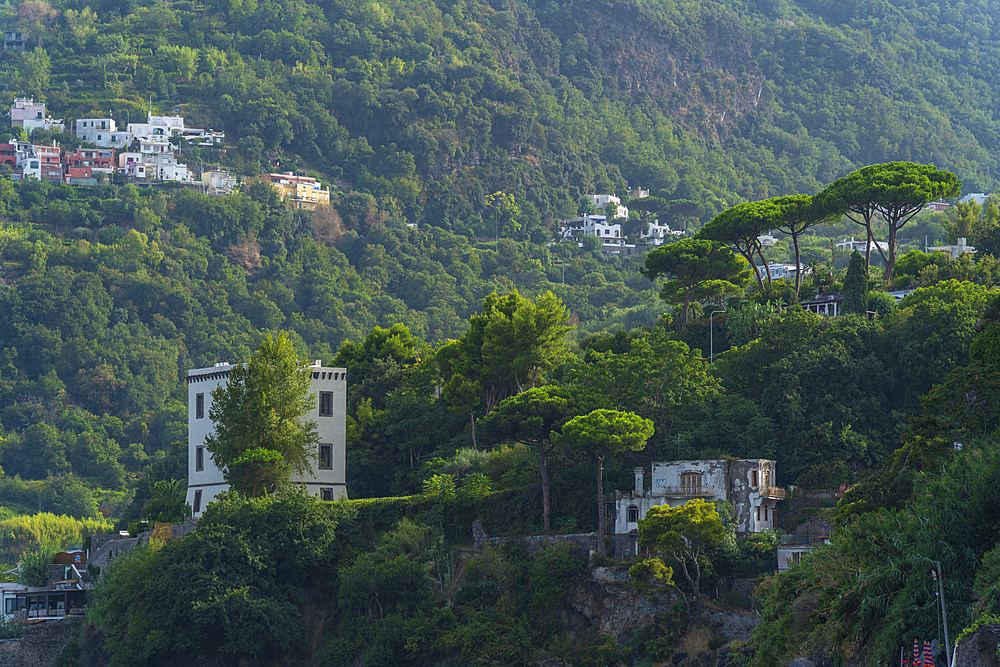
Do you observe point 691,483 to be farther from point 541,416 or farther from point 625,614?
point 541,416

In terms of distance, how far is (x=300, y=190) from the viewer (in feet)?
561

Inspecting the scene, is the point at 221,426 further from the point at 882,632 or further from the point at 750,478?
the point at 882,632

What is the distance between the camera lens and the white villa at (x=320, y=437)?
66.2 metres

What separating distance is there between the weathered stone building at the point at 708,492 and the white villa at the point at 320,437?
15137 millimetres

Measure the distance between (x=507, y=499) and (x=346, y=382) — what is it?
12.5 meters

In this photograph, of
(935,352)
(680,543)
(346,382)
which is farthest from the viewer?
(346,382)

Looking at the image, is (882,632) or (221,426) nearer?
(882,632)

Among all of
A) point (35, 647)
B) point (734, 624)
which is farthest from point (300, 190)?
point (734, 624)

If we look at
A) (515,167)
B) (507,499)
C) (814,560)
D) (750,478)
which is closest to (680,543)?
(750,478)

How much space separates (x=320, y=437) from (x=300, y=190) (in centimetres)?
10733

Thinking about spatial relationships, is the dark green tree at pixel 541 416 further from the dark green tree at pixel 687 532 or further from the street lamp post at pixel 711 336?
the street lamp post at pixel 711 336

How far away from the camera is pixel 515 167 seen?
178875 mm

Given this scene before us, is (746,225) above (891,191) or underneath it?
underneath

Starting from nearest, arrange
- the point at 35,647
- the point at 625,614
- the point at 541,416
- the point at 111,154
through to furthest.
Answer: the point at 625,614 < the point at 541,416 < the point at 35,647 < the point at 111,154
